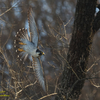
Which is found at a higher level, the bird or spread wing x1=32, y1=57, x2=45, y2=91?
the bird

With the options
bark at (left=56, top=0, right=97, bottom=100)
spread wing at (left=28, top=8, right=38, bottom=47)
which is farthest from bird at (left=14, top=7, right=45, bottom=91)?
bark at (left=56, top=0, right=97, bottom=100)

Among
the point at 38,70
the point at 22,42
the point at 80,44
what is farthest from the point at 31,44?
the point at 80,44

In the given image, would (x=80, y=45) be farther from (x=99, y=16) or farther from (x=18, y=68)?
(x=18, y=68)

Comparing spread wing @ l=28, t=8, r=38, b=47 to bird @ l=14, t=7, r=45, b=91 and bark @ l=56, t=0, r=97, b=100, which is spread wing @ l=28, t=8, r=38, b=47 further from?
bark @ l=56, t=0, r=97, b=100

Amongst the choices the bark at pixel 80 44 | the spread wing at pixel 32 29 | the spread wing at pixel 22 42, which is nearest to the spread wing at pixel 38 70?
the spread wing at pixel 22 42

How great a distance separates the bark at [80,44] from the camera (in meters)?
3.82

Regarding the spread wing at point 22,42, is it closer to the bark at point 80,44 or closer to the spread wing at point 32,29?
the spread wing at point 32,29

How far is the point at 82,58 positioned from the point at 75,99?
1059 mm

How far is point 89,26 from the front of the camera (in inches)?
152

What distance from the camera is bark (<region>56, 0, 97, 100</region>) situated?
12.5 ft

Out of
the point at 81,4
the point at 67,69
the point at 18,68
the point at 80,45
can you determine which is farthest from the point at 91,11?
the point at 18,68

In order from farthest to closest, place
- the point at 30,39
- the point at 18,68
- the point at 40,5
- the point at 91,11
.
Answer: the point at 40,5, the point at 18,68, the point at 91,11, the point at 30,39

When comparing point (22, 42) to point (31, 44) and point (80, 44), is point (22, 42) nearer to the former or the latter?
point (31, 44)

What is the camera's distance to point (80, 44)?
393cm
